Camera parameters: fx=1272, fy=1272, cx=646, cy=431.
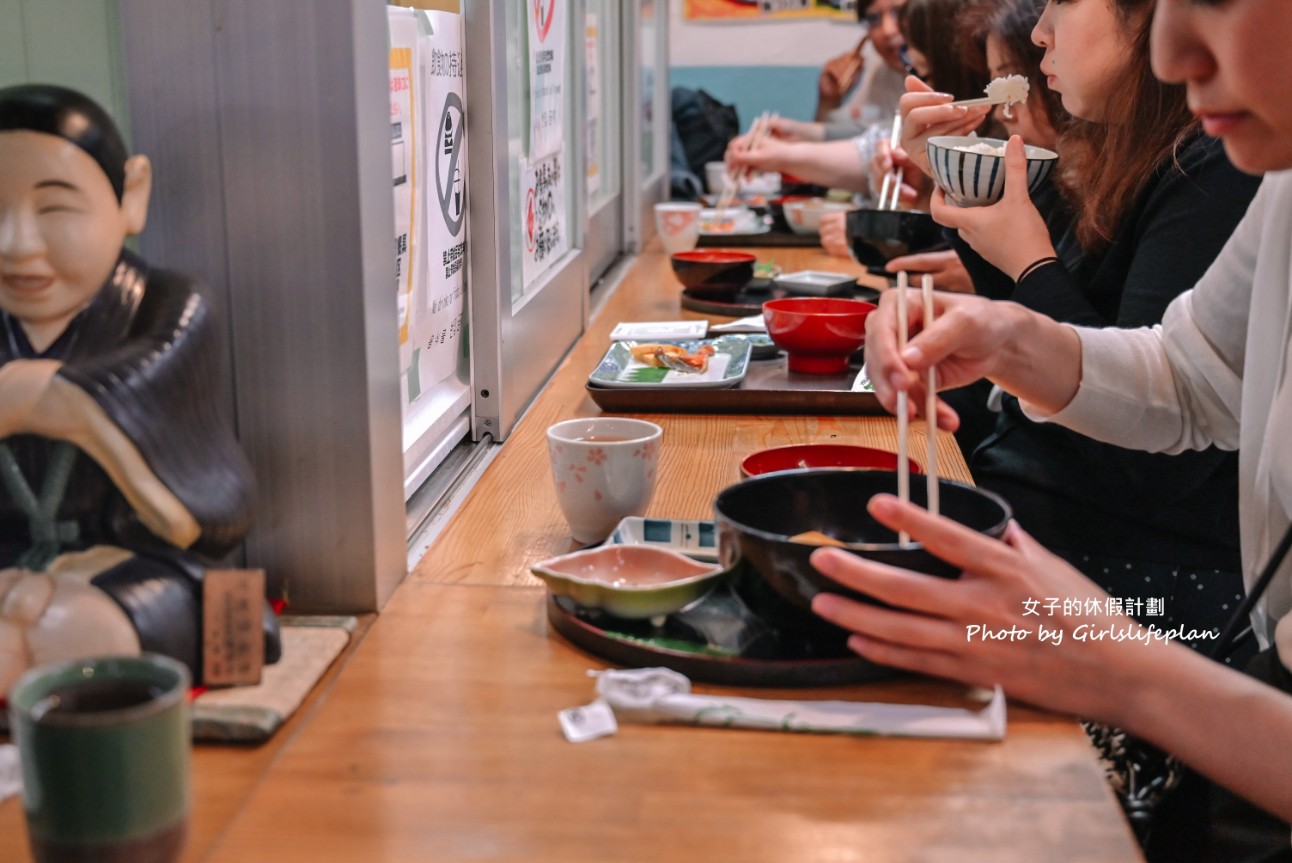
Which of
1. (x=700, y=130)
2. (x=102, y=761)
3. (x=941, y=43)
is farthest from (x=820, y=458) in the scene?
(x=700, y=130)

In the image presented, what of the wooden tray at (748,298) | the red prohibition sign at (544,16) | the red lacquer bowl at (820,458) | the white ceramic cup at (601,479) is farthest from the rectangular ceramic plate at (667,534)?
the wooden tray at (748,298)

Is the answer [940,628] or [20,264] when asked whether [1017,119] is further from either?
[20,264]

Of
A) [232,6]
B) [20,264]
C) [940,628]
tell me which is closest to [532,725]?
[940,628]

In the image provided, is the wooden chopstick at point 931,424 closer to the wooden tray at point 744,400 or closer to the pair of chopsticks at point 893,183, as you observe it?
the wooden tray at point 744,400

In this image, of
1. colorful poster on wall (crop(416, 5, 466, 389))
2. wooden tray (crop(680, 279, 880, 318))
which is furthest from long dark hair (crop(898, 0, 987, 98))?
colorful poster on wall (crop(416, 5, 466, 389))

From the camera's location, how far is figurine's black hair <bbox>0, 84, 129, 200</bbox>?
716 mm

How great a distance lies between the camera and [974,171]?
164 centimetres

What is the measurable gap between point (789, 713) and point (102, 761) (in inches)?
16.5

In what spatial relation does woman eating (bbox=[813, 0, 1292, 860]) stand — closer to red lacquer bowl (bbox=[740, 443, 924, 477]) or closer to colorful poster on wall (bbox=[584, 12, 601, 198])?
red lacquer bowl (bbox=[740, 443, 924, 477])

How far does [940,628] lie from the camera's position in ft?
2.67

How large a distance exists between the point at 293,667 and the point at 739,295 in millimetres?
1496

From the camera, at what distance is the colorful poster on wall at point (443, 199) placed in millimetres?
1281

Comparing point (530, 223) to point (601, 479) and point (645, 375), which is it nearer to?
point (645, 375)

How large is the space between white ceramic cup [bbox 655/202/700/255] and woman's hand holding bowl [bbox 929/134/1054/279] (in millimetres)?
1106
